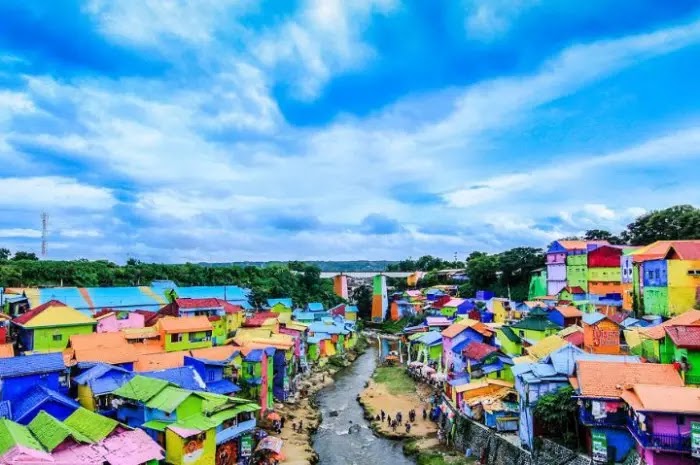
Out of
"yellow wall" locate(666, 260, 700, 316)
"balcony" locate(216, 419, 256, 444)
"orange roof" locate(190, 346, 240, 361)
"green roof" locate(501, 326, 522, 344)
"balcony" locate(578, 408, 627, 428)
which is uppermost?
"yellow wall" locate(666, 260, 700, 316)

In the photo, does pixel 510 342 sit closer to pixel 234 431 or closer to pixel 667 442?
pixel 667 442

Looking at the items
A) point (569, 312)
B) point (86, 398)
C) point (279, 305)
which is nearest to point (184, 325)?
point (86, 398)

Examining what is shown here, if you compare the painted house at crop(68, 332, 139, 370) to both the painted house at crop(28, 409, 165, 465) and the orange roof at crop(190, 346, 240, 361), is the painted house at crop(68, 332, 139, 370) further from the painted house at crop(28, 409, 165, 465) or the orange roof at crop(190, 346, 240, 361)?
the painted house at crop(28, 409, 165, 465)

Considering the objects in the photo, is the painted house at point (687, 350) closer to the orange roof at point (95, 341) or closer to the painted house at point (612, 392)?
the painted house at point (612, 392)

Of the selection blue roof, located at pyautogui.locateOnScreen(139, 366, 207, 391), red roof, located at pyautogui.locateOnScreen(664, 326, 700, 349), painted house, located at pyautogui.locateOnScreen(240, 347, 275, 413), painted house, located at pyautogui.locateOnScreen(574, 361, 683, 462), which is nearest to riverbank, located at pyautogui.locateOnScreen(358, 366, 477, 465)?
painted house, located at pyautogui.locateOnScreen(574, 361, 683, 462)

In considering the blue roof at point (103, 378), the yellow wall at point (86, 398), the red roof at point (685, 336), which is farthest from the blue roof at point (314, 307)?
the red roof at point (685, 336)
